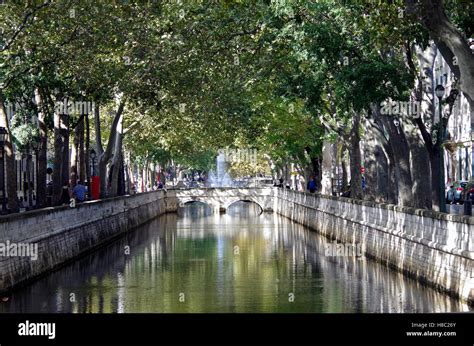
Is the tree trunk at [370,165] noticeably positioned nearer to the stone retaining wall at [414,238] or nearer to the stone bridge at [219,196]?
Answer: the stone retaining wall at [414,238]

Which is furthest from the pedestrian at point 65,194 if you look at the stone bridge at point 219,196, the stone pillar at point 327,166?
the stone bridge at point 219,196

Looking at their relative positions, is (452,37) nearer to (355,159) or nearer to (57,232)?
(57,232)

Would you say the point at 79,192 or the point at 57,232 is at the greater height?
the point at 79,192

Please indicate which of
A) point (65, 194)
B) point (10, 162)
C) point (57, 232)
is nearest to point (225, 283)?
point (57, 232)

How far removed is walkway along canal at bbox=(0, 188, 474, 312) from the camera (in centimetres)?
2806

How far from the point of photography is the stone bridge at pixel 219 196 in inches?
3743

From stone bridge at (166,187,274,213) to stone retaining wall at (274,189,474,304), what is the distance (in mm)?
41428

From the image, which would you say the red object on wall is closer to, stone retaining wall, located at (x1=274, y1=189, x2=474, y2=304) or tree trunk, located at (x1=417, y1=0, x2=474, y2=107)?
stone retaining wall, located at (x1=274, y1=189, x2=474, y2=304)

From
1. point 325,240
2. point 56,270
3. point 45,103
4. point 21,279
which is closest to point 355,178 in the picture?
point 325,240

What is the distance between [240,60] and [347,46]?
27.6ft

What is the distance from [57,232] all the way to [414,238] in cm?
1318

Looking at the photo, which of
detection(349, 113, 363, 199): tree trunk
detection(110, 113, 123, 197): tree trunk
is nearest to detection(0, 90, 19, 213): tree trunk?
detection(349, 113, 363, 199): tree trunk

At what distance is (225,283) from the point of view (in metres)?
34.8

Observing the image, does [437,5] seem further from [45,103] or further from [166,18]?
[45,103]
